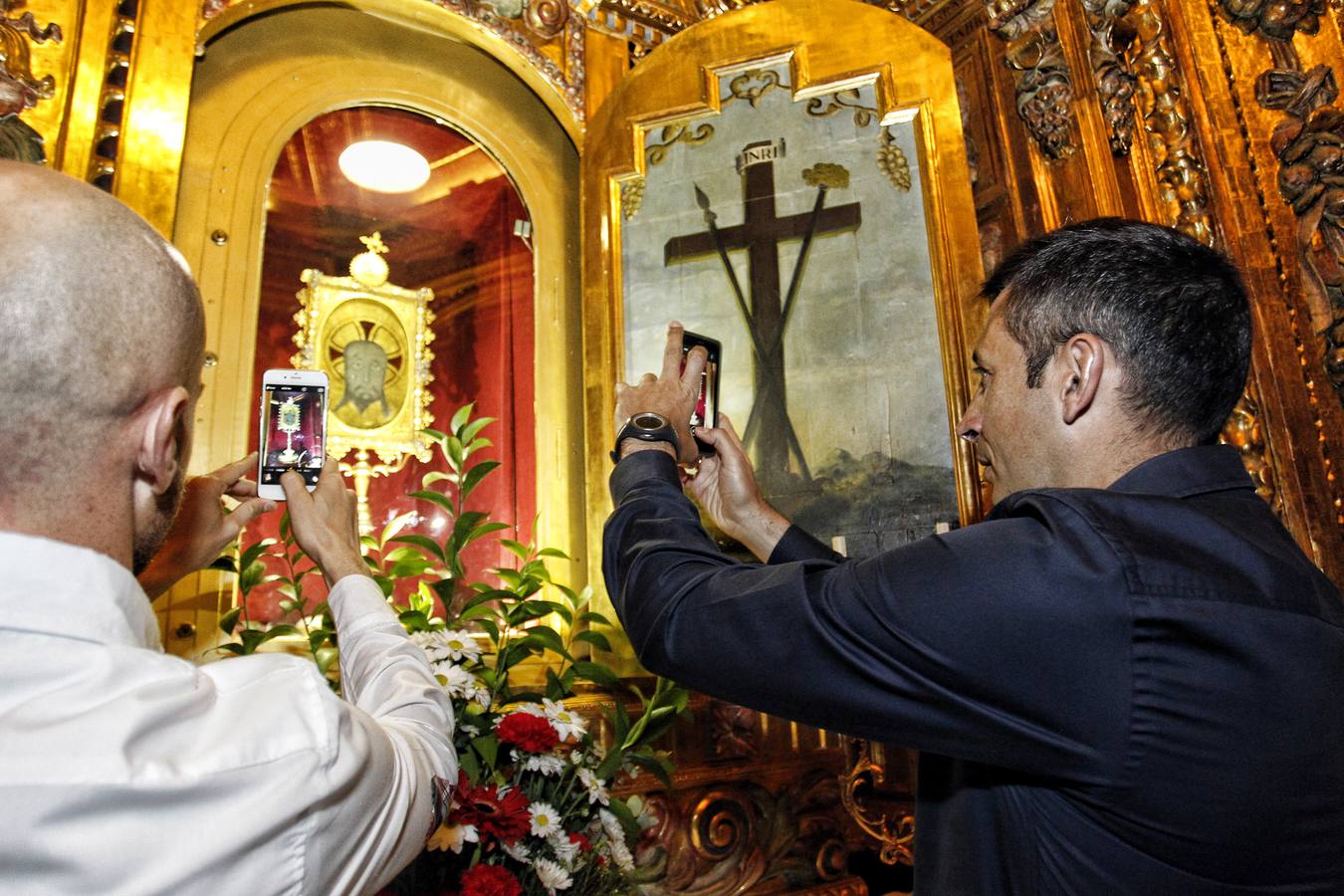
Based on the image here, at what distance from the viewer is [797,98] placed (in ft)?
8.09

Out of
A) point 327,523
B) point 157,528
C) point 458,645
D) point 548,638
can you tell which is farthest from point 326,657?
point 157,528

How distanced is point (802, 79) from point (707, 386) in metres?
1.24

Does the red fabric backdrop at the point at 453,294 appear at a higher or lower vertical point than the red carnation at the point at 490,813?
higher

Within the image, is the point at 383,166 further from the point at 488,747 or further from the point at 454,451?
the point at 488,747

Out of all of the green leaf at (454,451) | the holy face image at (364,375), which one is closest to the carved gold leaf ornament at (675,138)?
the holy face image at (364,375)

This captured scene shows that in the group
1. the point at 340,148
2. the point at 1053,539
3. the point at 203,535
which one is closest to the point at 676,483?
the point at 1053,539

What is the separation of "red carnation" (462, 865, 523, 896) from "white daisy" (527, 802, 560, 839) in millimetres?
112

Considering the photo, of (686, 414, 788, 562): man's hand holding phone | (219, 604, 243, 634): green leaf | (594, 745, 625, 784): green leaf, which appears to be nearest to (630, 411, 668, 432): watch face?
(686, 414, 788, 562): man's hand holding phone

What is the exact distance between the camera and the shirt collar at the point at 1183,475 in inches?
37.5

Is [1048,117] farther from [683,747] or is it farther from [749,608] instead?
[749,608]

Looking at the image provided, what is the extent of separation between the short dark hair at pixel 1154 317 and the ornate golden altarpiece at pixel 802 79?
1.10m

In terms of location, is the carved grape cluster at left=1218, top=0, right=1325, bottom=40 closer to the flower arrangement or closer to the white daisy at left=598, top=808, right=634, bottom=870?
the flower arrangement

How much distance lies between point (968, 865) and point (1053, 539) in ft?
1.18

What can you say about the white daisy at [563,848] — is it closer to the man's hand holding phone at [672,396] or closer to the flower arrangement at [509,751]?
the flower arrangement at [509,751]
